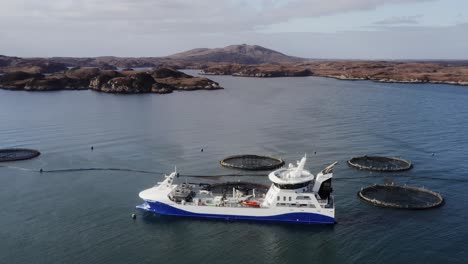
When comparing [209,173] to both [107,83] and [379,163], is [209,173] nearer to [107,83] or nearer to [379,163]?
[379,163]

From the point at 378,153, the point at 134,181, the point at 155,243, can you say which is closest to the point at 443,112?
the point at 378,153

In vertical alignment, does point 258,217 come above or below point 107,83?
below

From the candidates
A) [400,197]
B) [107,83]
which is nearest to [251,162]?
[400,197]

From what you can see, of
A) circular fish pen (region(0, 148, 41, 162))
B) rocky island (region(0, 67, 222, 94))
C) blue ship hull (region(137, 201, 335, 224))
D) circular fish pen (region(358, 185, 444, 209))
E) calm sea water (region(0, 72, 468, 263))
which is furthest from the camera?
rocky island (region(0, 67, 222, 94))

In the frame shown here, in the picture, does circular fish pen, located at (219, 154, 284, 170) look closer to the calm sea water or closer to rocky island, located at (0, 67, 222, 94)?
the calm sea water

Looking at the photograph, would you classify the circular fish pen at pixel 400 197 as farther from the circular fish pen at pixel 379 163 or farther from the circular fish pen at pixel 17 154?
the circular fish pen at pixel 17 154

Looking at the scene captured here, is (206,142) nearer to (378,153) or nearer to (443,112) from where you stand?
(378,153)

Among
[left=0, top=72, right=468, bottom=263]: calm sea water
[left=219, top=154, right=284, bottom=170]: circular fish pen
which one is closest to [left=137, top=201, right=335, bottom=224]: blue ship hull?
[left=0, top=72, right=468, bottom=263]: calm sea water
